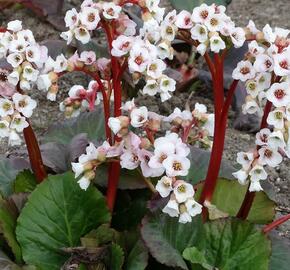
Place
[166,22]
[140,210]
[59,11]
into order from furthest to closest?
[59,11] < [140,210] < [166,22]

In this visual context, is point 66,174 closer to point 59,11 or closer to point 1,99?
point 1,99

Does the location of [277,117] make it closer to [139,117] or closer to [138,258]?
[139,117]

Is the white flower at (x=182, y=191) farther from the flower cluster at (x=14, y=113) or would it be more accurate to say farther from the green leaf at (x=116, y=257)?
the flower cluster at (x=14, y=113)

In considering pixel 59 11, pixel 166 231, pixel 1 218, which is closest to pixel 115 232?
pixel 166 231

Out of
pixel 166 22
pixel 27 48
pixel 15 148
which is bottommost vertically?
pixel 15 148

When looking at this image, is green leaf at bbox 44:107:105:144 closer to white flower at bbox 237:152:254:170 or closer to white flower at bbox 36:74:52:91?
white flower at bbox 36:74:52:91

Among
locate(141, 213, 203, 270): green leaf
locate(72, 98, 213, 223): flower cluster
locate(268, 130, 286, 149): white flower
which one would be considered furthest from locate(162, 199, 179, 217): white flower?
locate(268, 130, 286, 149): white flower
